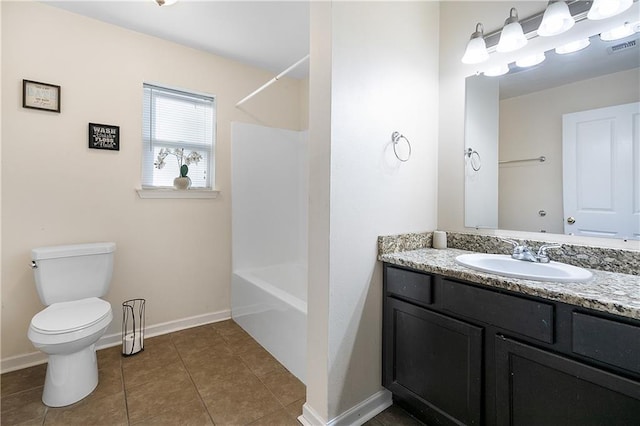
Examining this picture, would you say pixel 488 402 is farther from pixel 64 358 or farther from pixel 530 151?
pixel 64 358

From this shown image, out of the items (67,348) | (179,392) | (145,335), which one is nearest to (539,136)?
(179,392)

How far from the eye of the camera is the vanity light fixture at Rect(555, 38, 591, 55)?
1353 millimetres

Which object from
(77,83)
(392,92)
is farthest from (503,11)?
(77,83)

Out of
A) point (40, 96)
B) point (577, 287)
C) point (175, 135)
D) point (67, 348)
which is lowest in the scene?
point (67, 348)

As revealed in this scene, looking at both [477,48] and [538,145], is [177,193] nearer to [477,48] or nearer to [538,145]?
[477,48]

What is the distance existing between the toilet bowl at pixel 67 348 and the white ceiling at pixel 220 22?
205 centimetres

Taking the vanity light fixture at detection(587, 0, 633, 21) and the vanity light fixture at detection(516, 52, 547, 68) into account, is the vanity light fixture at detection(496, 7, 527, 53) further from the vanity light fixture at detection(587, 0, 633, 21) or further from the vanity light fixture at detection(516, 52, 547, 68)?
the vanity light fixture at detection(587, 0, 633, 21)

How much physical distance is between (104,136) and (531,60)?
2823mm

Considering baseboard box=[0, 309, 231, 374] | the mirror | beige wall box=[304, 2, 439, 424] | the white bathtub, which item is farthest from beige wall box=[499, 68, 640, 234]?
baseboard box=[0, 309, 231, 374]

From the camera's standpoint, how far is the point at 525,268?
1.35m

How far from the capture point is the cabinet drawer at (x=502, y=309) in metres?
1.02

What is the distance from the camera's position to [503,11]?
1.60 meters

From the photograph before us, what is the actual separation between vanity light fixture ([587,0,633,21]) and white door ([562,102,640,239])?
1.29ft

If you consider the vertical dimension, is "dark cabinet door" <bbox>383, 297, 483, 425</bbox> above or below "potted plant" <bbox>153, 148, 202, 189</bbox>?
below
